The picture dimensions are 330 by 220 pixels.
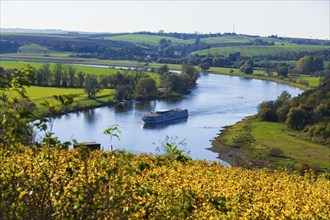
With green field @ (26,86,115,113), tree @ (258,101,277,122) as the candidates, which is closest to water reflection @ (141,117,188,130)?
tree @ (258,101,277,122)

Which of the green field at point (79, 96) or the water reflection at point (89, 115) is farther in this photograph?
the green field at point (79, 96)

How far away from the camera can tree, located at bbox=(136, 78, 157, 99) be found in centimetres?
7644

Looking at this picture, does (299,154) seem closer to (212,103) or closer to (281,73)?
(212,103)

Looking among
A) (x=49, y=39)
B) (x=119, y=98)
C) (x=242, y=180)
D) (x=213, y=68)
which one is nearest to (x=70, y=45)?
(x=49, y=39)

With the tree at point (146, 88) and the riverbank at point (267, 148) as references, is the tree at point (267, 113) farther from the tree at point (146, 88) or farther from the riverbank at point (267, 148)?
the tree at point (146, 88)

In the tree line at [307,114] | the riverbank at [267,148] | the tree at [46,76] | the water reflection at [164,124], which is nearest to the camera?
the riverbank at [267,148]

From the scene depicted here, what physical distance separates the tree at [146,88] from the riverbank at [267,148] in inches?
943

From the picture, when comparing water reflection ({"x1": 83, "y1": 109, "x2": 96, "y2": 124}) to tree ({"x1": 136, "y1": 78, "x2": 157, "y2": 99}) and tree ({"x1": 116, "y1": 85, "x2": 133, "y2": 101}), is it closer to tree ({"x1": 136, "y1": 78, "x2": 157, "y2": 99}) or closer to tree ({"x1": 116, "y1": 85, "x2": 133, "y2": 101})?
tree ({"x1": 116, "y1": 85, "x2": 133, "y2": 101})

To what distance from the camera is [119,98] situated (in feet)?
236

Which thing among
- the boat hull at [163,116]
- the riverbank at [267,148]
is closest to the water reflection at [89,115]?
the boat hull at [163,116]

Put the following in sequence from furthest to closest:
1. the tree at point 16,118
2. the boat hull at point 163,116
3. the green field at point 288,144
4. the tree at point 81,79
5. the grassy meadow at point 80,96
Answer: the tree at point 81,79
the grassy meadow at point 80,96
the boat hull at point 163,116
the green field at point 288,144
the tree at point 16,118

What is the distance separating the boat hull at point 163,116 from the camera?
179 feet

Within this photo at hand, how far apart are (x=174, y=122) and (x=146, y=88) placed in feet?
68.4

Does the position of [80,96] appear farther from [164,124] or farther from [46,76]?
[164,124]
